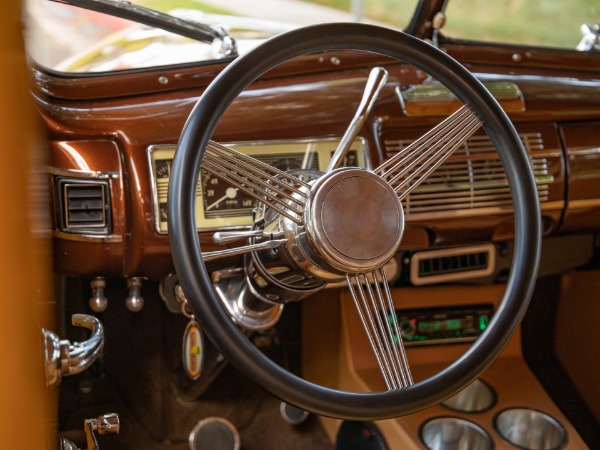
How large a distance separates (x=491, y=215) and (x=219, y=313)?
0.81m

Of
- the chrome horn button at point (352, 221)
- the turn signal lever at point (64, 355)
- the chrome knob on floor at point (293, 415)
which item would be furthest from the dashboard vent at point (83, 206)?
the chrome knob on floor at point (293, 415)

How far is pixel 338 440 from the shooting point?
188 centimetres

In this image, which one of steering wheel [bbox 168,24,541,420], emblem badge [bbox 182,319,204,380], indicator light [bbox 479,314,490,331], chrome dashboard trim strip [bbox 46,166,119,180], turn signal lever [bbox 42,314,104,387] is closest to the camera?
turn signal lever [bbox 42,314,104,387]

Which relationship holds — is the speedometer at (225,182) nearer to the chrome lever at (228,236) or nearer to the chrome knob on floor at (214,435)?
the chrome lever at (228,236)

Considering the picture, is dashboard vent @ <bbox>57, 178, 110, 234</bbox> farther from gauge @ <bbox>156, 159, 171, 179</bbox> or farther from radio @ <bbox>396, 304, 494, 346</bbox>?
radio @ <bbox>396, 304, 494, 346</bbox>

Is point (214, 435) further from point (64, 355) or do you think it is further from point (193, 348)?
point (64, 355)

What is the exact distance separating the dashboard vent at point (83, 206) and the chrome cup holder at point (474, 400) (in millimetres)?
882

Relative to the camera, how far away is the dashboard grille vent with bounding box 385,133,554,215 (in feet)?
5.29

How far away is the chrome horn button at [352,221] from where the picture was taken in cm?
113

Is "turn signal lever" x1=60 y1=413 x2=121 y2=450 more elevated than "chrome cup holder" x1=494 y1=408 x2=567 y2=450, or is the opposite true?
"turn signal lever" x1=60 y1=413 x2=121 y2=450

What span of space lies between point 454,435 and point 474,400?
0.48ft

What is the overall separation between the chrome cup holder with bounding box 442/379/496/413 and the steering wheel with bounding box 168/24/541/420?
699mm

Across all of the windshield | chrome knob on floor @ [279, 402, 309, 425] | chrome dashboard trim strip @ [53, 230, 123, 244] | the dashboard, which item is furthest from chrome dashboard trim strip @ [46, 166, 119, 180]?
chrome knob on floor @ [279, 402, 309, 425]

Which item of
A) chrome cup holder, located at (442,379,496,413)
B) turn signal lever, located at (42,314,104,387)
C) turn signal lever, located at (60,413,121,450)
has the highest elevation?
turn signal lever, located at (42,314,104,387)
